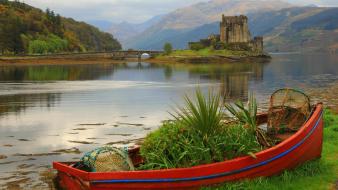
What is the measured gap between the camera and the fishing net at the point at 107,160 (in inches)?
503

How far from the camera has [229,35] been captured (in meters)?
199

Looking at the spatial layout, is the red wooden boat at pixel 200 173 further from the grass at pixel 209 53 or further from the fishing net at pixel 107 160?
the grass at pixel 209 53

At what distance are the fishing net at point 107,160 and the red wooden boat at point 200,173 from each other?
0.63 meters

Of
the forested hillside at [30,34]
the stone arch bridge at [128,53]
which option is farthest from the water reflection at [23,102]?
the stone arch bridge at [128,53]

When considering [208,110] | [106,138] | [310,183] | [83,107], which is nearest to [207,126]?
[208,110]

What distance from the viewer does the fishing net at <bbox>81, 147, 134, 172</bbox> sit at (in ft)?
41.9

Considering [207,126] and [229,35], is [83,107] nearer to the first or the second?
[207,126]

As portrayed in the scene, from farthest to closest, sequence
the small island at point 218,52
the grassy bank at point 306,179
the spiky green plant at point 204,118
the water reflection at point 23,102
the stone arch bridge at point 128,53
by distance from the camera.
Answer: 1. the stone arch bridge at point 128,53
2. the small island at point 218,52
3. the water reflection at point 23,102
4. the spiky green plant at point 204,118
5. the grassy bank at point 306,179

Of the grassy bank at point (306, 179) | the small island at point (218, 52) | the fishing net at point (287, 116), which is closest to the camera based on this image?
the grassy bank at point (306, 179)

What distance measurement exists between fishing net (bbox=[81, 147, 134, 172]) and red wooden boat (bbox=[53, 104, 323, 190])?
63 cm

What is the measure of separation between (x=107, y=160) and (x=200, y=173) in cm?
282

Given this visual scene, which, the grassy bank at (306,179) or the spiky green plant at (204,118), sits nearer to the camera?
the grassy bank at (306,179)

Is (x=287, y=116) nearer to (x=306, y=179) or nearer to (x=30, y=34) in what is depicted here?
(x=306, y=179)

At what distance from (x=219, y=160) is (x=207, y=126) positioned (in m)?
1.04
